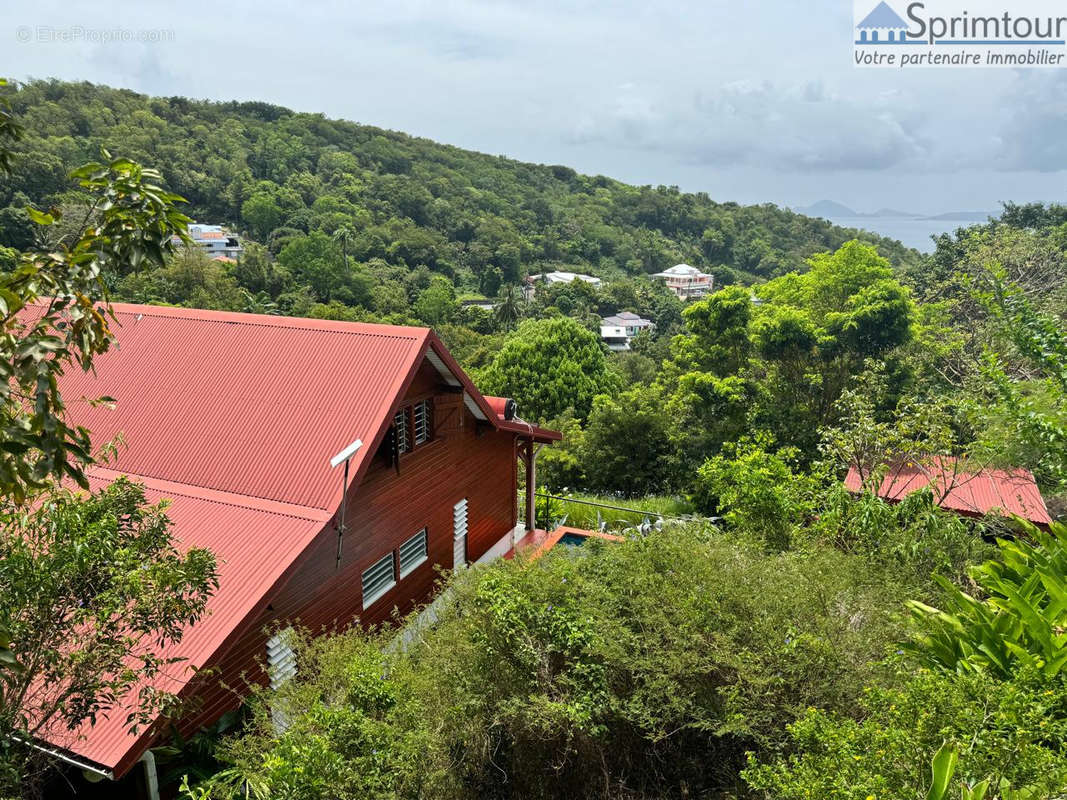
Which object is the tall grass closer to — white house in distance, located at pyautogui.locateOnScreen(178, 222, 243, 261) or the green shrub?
the green shrub

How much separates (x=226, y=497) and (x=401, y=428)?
2559 mm

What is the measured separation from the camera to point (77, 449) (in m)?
3.46

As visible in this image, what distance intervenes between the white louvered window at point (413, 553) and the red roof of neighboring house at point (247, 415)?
7.70 feet

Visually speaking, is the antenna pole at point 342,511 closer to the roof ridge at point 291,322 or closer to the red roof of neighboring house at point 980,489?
the roof ridge at point 291,322

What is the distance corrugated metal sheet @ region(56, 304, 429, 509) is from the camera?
31.0ft

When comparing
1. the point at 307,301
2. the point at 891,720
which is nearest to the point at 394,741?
the point at 891,720

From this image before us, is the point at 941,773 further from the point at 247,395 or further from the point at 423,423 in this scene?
the point at 247,395

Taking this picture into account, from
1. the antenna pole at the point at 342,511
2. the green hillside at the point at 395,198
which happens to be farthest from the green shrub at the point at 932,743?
the green hillside at the point at 395,198

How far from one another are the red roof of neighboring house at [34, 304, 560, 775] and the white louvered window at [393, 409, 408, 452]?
2.20ft

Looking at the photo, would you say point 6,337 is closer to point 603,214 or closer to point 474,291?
point 474,291

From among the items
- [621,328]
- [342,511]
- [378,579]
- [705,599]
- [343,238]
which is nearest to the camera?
[705,599]

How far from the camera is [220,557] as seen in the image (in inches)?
279

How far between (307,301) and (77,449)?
163 ft

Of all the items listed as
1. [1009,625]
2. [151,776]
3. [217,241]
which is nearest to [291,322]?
[151,776]
